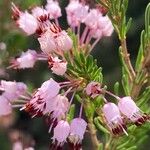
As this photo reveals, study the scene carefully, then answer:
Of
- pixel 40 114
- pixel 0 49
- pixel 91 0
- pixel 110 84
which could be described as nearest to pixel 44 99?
pixel 40 114

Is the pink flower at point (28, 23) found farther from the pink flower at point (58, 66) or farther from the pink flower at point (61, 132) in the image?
the pink flower at point (61, 132)

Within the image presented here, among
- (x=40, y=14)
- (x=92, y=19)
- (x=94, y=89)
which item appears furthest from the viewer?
(x=92, y=19)

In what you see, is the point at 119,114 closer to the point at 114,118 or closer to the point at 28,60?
the point at 114,118

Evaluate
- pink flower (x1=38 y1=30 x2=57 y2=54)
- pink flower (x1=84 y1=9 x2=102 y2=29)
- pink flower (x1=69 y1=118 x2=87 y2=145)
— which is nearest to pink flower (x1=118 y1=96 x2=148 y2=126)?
pink flower (x1=69 y1=118 x2=87 y2=145)

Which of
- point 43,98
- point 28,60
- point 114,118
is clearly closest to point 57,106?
point 43,98

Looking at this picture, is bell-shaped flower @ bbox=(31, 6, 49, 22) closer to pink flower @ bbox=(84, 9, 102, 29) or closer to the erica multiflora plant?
the erica multiflora plant

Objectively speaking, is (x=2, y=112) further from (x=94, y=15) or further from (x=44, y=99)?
(x=94, y=15)

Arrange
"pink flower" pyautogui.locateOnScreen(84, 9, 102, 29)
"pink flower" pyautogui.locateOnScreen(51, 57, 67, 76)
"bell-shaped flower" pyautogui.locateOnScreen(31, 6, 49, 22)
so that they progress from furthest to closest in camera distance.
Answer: "pink flower" pyautogui.locateOnScreen(84, 9, 102, 29) → "bell-shaped flower" pyautogui.locateOnScreen(31, 6, 49, 22) → "pink flower" pyautogui.locateOnScreen(51, 57, 67, 76)
